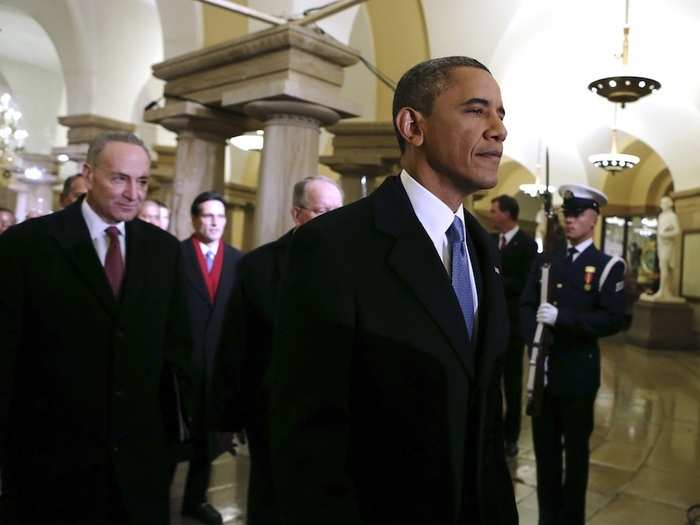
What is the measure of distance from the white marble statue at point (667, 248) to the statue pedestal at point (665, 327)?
0.22 metres

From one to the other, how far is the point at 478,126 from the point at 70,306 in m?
1.46

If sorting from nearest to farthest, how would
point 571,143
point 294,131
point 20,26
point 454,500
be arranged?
point 454,500 < point 294,131 < point 20,26 < point 571,143

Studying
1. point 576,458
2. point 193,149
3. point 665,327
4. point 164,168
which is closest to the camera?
point 576,458

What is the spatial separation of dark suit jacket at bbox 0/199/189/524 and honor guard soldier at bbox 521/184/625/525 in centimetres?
199

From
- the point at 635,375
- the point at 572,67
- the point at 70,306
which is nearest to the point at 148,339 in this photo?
the point at 70,306

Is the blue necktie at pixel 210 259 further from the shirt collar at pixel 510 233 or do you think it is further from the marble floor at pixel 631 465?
the shirt collar at pixel 510 233

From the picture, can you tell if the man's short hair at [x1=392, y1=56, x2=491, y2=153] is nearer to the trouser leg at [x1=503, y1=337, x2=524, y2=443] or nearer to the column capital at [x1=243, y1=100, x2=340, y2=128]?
the column capital at [x1=243, y1=100, x2=340, y2=128]

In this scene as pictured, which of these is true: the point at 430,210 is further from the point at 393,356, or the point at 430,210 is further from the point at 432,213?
the point at 393,356

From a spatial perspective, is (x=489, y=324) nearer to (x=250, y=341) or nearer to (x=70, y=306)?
(x=250, y=341)

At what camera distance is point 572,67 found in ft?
39.9

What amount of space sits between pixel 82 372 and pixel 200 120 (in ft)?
11.5

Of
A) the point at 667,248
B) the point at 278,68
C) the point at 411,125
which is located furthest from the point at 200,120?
the point at 667,248

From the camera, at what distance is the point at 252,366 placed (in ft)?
7.13

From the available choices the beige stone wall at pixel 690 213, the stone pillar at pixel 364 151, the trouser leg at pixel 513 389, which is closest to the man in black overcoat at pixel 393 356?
the trouser leg at pixel 513 389
